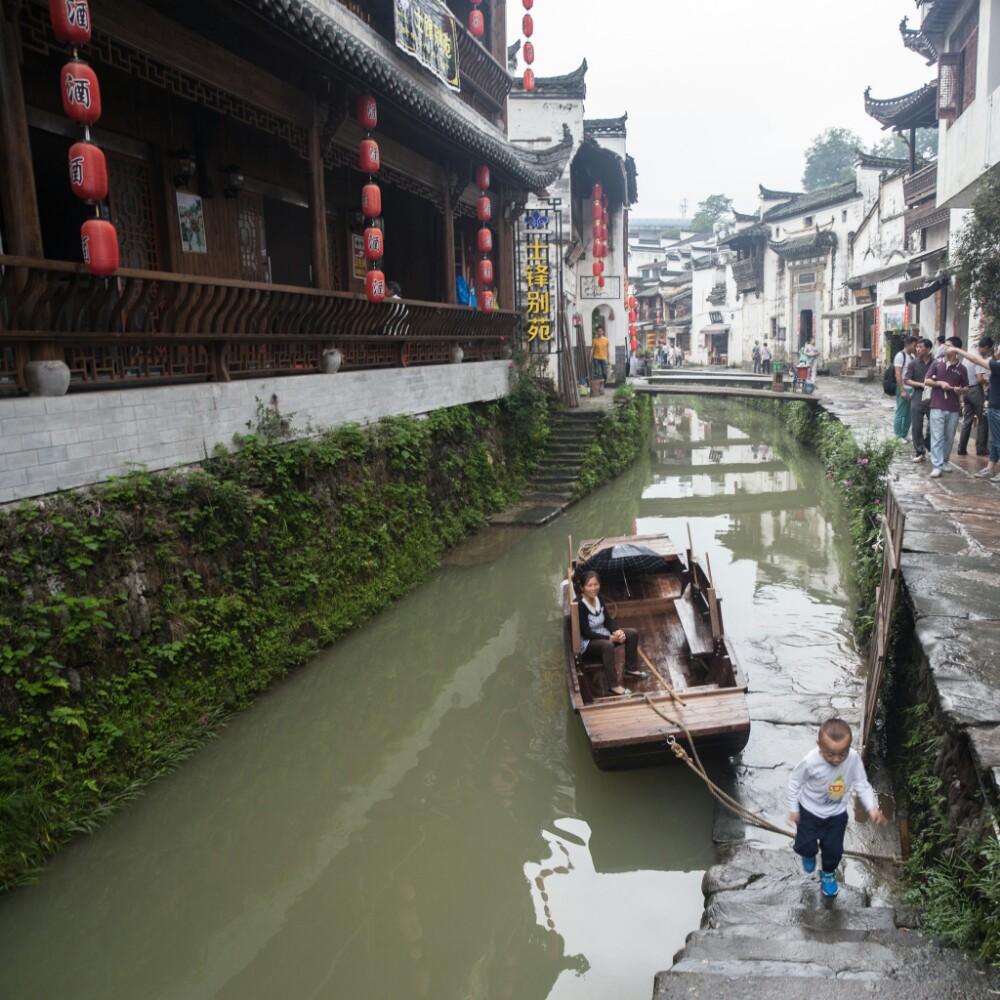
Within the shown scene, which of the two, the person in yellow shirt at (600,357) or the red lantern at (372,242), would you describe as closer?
the red lantern at (372,242)

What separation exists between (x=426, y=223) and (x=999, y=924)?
14017mm

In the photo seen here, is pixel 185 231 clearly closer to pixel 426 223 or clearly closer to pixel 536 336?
pixel 426 223

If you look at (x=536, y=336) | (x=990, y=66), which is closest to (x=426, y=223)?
(x=536, y=336)

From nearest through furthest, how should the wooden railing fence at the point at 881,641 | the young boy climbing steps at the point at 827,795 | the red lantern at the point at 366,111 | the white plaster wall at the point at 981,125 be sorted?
the young boy climbing steps at the point at 827,795 → the wooden railing fence at the point at 881,641 → the red lantern at the point at 366,111 → the white plaster wall at the point at 981,125

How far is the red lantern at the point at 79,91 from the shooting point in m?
5.74

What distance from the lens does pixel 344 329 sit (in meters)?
9.83

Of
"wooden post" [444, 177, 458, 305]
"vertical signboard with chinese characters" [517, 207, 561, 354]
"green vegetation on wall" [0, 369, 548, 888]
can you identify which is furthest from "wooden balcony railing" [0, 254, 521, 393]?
"vertical signboard with chinese characters" [517, 207, 561, 354]

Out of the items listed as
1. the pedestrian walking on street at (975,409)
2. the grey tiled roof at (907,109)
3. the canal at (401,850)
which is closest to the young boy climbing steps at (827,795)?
the canal at (401,850)

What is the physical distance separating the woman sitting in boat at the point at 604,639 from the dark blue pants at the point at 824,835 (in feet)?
6.90

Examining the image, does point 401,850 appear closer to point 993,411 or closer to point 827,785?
point 827,785

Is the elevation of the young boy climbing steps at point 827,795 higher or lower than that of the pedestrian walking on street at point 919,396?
lower

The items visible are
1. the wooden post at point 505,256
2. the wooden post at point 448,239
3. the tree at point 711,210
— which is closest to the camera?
the wooden post at point 448,239

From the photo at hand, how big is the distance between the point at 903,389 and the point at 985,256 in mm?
1974

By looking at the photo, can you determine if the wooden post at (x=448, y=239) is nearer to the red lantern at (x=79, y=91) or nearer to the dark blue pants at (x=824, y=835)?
→ the red lantern at (x=79, y=91)
